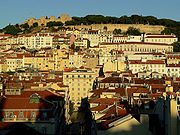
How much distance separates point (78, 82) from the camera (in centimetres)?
7919

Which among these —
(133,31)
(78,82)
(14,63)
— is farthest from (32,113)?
(133,31)

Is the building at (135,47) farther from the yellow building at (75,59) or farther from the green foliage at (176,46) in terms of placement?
the yellow building at (75,59)

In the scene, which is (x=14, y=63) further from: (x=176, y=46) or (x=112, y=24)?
(x=112, y=24)

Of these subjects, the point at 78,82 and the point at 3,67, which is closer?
the point at 78,82

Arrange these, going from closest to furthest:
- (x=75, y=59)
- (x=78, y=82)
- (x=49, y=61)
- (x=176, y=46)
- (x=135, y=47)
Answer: (x=78, y=82) < (x=75, y=59) < (x=49, y=61) < (x=135, y=47) < (x=176, y=46)

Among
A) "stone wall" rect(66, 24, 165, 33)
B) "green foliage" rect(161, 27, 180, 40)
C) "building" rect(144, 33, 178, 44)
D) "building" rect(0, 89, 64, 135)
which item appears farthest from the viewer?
"stone wall" rect(66, 24, 165, 33)

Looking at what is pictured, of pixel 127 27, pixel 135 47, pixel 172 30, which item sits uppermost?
pixel 127 27

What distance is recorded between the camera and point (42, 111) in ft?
117

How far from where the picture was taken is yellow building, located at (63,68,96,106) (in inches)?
3043

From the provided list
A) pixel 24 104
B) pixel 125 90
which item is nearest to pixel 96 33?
pixel 125 90

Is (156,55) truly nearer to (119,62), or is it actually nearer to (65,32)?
(119,62)

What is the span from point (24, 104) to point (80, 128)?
17.6 metres

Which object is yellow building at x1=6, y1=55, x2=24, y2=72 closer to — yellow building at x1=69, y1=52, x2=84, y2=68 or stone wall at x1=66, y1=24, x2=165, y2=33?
yellow building at x1=69, y1=52, x2=84, y2=68

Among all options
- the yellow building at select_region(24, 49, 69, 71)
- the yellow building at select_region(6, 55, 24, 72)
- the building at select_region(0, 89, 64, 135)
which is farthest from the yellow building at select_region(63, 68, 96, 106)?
the yellow building at select_region(6, 55, 24, 72)
